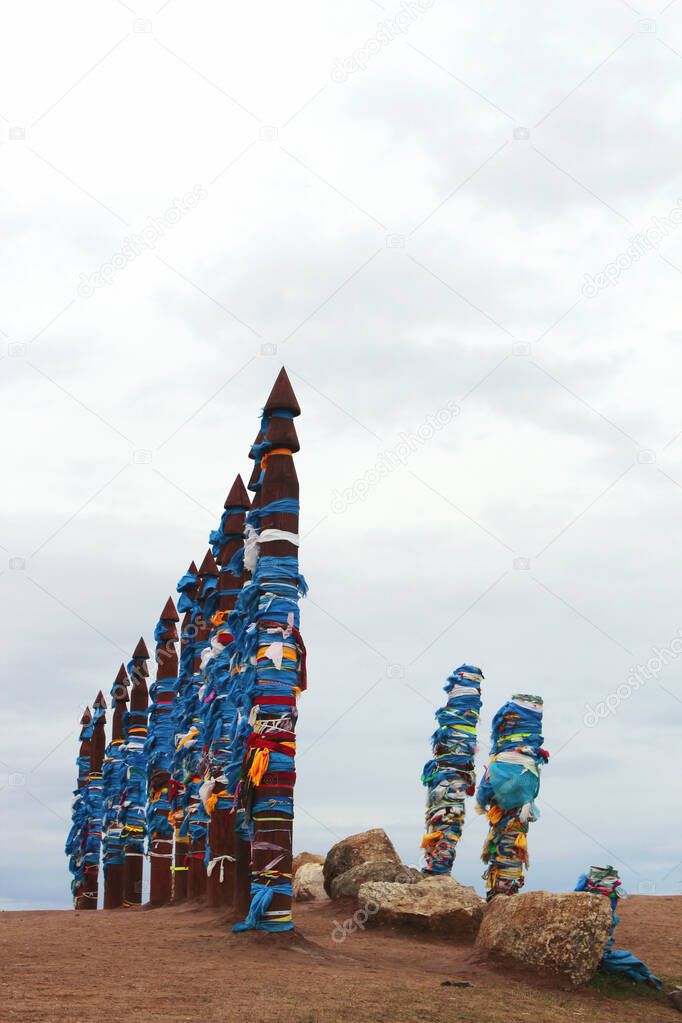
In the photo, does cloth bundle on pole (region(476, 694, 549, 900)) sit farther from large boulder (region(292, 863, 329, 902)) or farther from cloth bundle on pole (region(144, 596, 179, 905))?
cloth bundle on pole (region(144, 596, 179, 905))

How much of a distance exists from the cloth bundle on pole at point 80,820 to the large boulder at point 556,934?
27.7 meters

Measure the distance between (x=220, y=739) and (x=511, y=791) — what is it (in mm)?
4995

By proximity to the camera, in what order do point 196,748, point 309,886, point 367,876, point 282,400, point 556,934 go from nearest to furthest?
1. point 556,934
2. point 282,400
3. point 367,876
4. point 309,886
5. point 196,748

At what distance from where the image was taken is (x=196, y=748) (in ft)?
72.6

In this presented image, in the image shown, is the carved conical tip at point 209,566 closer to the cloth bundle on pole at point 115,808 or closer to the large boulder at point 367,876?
the large boulder at point 367,876

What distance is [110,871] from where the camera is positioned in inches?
1243

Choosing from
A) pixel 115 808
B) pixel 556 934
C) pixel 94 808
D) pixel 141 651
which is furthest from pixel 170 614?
pixel 556 934

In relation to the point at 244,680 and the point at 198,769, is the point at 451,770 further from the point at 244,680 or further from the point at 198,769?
the point at 244,680

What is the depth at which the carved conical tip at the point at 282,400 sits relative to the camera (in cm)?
1426

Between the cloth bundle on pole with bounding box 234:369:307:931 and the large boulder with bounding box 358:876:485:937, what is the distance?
355 cm

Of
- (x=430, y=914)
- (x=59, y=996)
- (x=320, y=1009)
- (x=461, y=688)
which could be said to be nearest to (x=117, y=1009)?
(x=59, y=996)

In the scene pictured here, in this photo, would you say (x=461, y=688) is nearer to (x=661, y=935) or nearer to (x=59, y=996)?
(x=661, y=935)

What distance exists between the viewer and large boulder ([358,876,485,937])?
1535 centimetres

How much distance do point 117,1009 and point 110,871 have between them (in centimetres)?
2538
